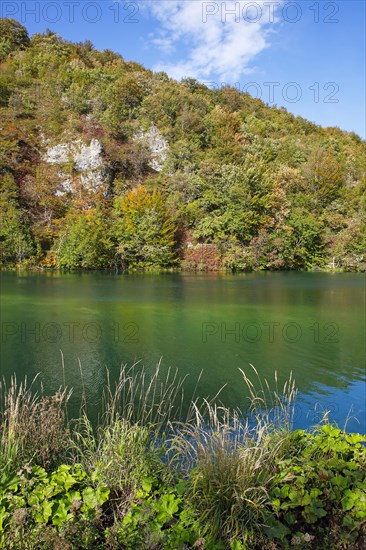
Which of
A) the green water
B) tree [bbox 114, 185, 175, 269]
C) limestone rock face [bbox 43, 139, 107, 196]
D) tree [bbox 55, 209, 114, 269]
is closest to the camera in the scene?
the green water

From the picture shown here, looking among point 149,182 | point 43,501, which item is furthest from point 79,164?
point 43,501

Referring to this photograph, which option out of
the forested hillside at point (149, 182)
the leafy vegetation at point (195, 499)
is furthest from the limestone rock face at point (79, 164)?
the leafy vegetation at point (195, 499)

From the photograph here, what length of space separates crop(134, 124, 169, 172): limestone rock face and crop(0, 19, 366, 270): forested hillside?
0.46 ft

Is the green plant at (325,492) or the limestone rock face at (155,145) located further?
the limestone rock face at (155,145)

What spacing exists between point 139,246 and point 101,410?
1307 inches

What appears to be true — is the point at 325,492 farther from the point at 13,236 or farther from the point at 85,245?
the point at 13,236

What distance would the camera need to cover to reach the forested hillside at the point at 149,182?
131 feet

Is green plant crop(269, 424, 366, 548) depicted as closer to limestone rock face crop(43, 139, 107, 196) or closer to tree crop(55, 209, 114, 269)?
tree crop(55, 209, 114, 269)

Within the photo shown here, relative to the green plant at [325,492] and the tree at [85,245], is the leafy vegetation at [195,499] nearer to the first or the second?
the green plant at [325,492]

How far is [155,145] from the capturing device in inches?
1993

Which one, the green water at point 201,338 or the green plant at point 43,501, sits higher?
the green plant at point 43,501

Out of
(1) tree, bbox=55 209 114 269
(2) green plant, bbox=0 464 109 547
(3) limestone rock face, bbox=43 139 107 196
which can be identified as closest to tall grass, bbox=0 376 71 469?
(2) green plant, bbox=0 464 109 547

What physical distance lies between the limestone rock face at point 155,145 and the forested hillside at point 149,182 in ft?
0.46

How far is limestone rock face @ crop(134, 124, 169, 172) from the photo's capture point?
163ft
